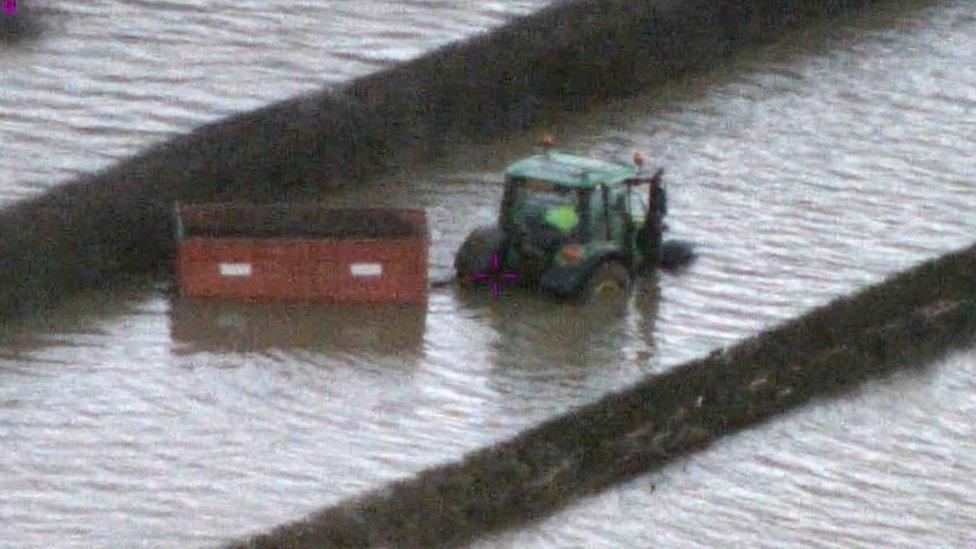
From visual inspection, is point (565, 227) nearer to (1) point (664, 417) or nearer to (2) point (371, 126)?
(1) point (664, 417)

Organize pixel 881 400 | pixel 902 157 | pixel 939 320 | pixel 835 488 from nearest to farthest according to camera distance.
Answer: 1. pixel 835 488
2. pixel 881 400
3. pixel 939 320
4. pixel 902 157

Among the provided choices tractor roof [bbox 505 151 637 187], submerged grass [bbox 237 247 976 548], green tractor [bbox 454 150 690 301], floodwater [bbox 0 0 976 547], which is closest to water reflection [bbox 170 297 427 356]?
floodwater [bbox 0 0 976 547]

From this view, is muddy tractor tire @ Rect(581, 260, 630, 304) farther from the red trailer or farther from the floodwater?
the red trailer

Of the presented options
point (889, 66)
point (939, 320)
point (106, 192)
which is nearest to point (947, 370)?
point (939, 320)

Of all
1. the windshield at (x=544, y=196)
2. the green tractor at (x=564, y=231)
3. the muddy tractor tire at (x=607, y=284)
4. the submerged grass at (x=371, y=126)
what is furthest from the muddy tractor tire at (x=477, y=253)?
the submerged grass at (x=371, y=126)

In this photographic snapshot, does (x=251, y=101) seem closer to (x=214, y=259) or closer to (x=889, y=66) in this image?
(x=214, y=259)

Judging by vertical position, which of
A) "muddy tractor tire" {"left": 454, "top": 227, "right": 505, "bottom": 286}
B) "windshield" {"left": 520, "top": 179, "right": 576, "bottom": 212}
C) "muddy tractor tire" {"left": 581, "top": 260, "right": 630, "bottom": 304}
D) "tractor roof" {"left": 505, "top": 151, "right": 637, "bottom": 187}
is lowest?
"muddy tractor tire" {"left": 581, "top": 260, "right": 630, "bottom": 304}
